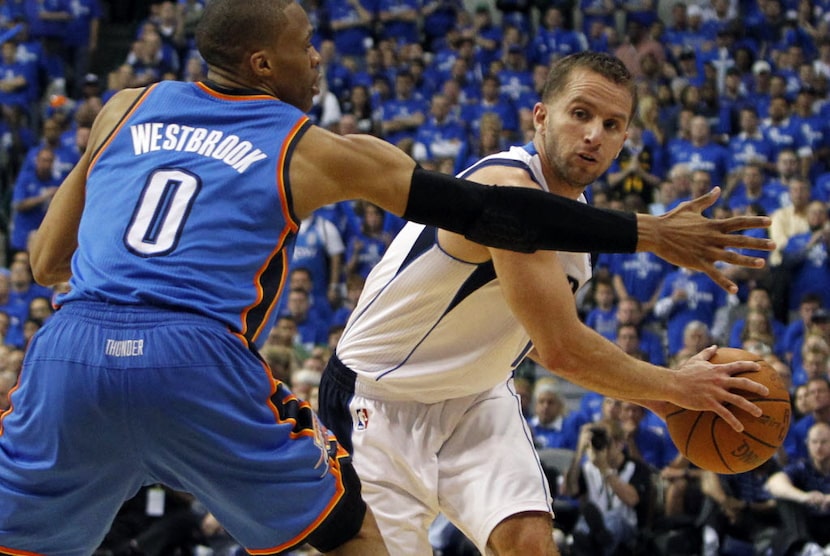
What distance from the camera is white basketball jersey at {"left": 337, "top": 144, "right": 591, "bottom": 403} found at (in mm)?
4199

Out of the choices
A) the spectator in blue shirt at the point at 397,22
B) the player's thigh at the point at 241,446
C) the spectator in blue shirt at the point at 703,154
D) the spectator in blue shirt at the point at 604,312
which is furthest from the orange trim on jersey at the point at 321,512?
the spectator in blue shirt at the point at 397,22

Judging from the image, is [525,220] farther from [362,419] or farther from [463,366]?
[362,419]

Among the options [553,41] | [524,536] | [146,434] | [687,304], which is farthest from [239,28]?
[553,41]

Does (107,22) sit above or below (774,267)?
below

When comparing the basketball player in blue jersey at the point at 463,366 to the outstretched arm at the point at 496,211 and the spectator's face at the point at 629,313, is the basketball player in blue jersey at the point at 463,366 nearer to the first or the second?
the outstretched arm at the point at 496,211

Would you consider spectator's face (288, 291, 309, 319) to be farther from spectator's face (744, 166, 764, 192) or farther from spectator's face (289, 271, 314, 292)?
spectator's face (744, 166, 764, 192)

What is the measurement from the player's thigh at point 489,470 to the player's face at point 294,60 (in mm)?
1542

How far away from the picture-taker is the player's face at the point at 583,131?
4156 millimetres

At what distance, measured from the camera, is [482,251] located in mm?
4094

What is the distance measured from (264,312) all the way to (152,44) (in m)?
12.3

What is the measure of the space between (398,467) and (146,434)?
1.50 meters

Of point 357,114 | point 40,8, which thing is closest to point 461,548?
point 357,114

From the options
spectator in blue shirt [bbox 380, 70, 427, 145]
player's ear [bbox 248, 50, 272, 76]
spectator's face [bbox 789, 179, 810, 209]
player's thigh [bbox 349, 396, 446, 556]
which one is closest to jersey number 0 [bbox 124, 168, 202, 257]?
player's ear [bbox 248, 50, 272, 76]

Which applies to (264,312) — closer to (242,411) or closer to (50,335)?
(242,411)
